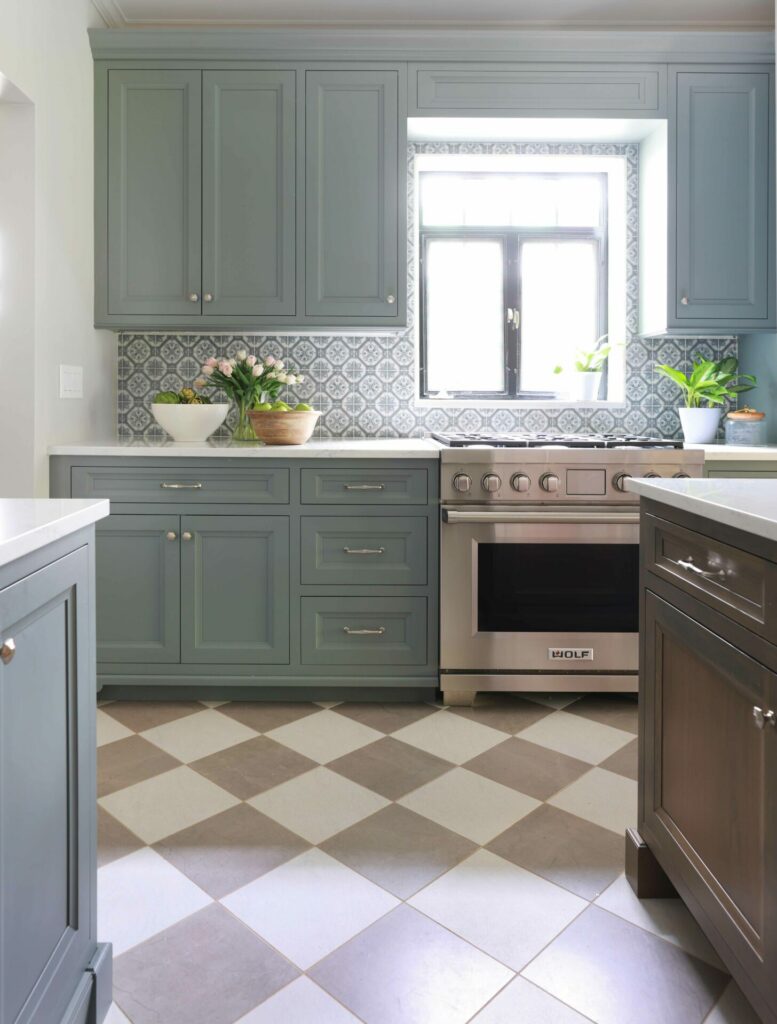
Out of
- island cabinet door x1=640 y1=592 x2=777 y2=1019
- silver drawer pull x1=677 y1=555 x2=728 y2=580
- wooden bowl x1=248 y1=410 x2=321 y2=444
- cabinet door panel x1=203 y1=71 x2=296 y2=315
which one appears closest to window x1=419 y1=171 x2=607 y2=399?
cabinet door panel x1=203 y1=71 x2=296 y2=315

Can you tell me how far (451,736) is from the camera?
256 centimetres

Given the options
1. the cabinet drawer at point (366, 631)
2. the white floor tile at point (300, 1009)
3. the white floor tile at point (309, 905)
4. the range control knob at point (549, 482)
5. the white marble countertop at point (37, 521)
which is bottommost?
the white floor tile at point (300, 1009)

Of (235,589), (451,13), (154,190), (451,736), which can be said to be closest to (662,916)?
(451,736)

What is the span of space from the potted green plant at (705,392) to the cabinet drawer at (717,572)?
70.5 inches

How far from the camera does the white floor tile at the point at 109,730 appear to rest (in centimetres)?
252

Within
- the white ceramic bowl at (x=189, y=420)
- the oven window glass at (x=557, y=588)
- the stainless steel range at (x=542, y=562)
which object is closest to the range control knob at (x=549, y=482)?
the stainless steel range at (x=542, y=562)

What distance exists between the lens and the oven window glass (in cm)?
279

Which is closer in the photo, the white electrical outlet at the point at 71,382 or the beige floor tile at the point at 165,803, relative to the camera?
the beige floor tile at the point at 165,803

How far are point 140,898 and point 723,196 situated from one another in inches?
121

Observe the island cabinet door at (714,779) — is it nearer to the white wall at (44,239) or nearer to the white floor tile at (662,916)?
the white floor tile at (662,916)

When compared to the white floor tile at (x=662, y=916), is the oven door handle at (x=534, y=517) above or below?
above

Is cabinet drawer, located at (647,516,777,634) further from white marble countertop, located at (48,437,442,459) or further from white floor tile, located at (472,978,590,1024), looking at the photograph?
white marble countertop, located at (48,437,442,459)

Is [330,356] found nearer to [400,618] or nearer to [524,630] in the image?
[400,618]

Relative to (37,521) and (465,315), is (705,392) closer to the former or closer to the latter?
(465,315)
